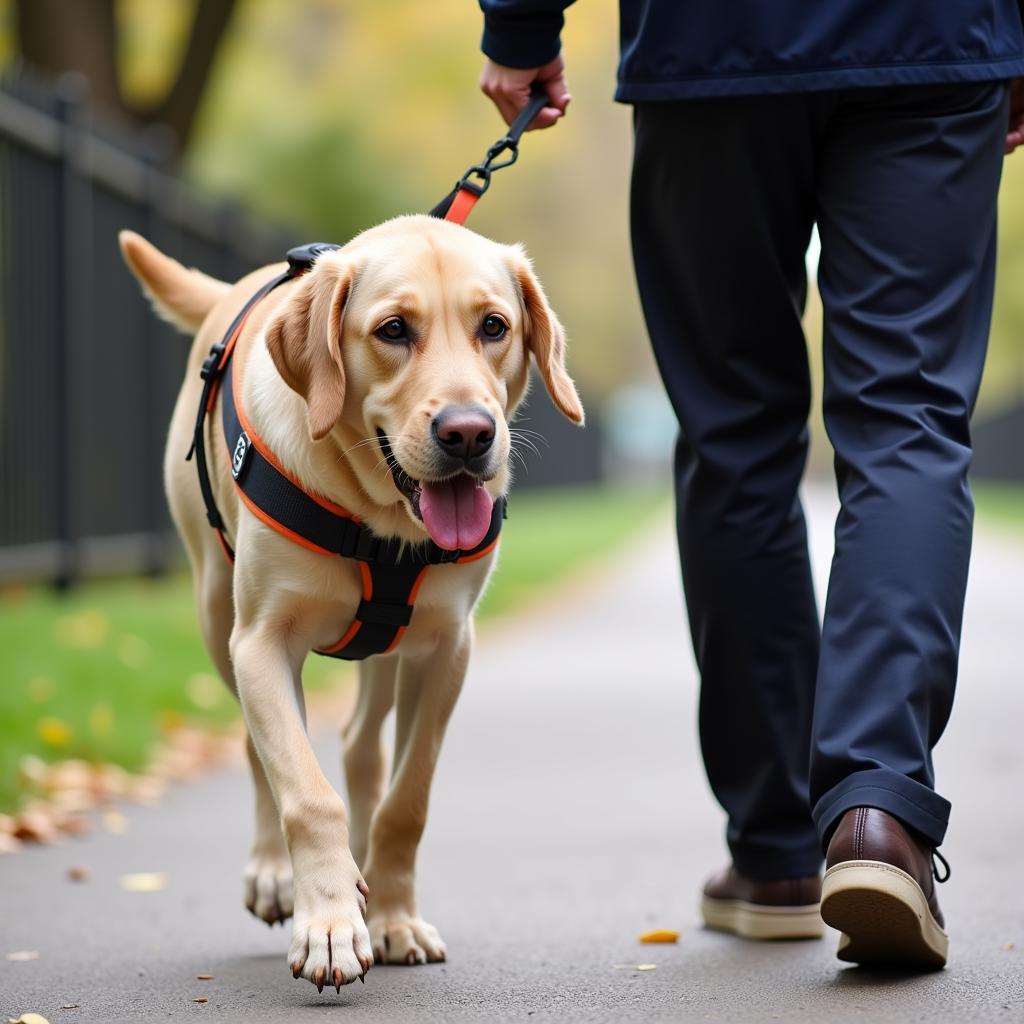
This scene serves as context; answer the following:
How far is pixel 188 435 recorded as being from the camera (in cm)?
423

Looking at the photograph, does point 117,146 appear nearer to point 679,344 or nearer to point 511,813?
point 511,813

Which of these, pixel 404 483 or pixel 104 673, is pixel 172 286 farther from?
pixel 104 673

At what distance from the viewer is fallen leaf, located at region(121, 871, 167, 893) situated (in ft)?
13.9

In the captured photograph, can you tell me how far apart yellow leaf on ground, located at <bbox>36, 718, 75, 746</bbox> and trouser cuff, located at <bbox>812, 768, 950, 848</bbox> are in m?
3.56

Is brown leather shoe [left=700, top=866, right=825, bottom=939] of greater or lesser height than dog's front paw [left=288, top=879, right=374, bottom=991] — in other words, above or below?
below

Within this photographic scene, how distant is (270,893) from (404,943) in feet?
1.20

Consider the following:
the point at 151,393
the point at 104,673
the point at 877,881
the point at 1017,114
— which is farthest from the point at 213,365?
the point at 151,393

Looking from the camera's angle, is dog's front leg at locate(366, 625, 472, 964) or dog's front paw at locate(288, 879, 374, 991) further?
dog's front leg at locate(366, 625, 472, 964)

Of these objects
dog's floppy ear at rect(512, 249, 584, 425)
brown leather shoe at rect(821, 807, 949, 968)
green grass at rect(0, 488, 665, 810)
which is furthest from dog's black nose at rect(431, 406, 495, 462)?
green grass at rect(0, 488, 665, 810)

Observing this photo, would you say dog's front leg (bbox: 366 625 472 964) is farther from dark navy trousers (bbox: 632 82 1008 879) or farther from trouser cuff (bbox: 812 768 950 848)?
trouser cuff (bbox: 812 768 950 848)

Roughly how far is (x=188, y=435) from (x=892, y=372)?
5.99 ft

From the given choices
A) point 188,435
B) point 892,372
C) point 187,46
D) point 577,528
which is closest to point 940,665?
point 892,372

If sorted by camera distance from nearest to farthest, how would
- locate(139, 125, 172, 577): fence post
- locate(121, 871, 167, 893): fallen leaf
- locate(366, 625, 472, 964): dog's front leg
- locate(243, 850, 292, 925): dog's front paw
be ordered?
1. locate(366, 625, 472, 964): dog's front leg
2. locate(243, 850, 292, 925): dog's front paw
3. locate(121, 871, 167, 893): fallen leaf
4. locate(139, 125, 172, 577): fence post

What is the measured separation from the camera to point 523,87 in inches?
146
